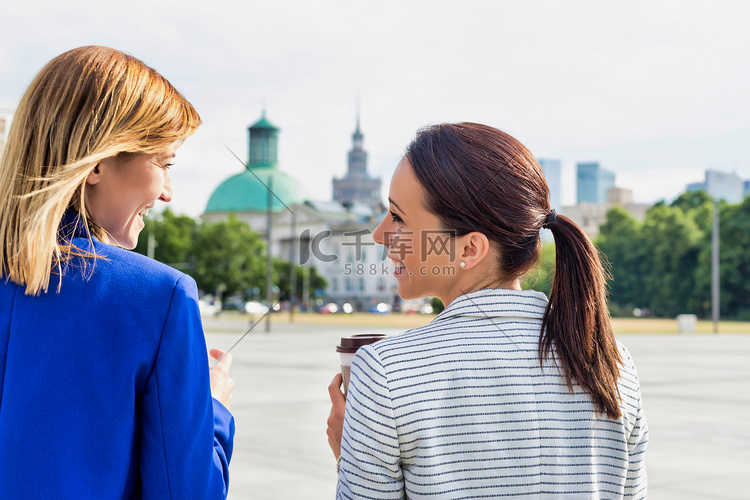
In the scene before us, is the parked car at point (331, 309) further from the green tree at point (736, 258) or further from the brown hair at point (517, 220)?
the brown hair at point (517, 220)

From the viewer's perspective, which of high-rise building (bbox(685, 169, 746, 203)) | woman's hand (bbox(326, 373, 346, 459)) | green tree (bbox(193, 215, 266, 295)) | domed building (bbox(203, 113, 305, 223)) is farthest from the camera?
high-rise building (bbox(685, 169, 746, 203))

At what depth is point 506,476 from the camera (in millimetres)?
1519

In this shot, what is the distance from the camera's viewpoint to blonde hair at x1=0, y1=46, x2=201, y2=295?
1.52 meters

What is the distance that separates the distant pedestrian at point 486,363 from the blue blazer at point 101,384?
346 mm

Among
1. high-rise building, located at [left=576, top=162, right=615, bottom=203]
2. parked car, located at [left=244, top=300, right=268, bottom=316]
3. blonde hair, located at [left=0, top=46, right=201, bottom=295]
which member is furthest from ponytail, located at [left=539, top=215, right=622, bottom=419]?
high-rise building, located at [left=576, top=162, right=615, bottom=203]

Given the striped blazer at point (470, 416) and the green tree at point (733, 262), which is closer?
the striped blazer at point (470, 416)

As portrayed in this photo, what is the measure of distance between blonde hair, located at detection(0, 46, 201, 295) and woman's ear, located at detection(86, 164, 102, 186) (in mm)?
22

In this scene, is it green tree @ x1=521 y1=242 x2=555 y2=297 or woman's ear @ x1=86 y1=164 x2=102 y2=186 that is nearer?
woman's ear @ x1=86 y1=164 x2=102 y2=186

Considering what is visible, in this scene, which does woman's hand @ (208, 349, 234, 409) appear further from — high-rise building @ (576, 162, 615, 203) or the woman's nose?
high-rise building @ (576, 162, 615, 203)

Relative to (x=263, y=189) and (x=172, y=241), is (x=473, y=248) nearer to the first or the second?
(x=263, y=189)

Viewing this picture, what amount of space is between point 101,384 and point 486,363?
29.6 inches

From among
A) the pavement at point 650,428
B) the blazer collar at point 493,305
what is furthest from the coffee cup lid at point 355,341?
the pavement at point 650,428

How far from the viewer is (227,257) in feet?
165

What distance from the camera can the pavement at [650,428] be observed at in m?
5.55
